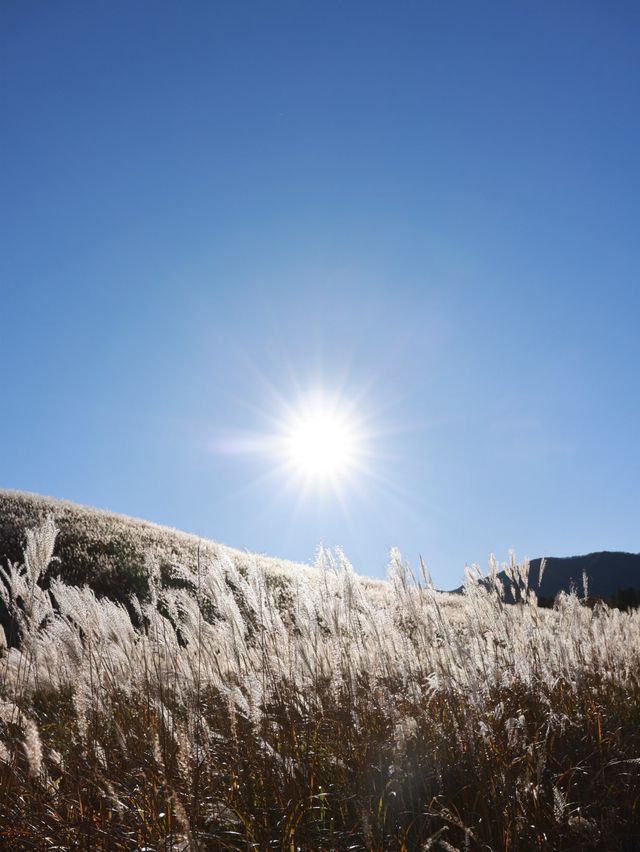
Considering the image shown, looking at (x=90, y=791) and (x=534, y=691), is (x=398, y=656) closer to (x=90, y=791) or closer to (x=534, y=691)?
(x=534, y=691)

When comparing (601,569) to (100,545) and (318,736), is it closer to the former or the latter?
(100,545)

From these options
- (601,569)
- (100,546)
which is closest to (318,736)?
(100,546)

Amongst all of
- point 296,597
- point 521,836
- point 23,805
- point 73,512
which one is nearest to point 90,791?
point 23,805

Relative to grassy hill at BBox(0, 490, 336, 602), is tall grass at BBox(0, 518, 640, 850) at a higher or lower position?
lower

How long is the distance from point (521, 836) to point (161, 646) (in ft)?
7.41

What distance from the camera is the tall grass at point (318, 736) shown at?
2297mm

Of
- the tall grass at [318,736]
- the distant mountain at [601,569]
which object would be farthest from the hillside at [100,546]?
the distant mountain at [601,569]

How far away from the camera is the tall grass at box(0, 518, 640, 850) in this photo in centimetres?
230

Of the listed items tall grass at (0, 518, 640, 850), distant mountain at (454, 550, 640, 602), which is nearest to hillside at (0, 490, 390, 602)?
tall grass at (0, 518, 640, 850)

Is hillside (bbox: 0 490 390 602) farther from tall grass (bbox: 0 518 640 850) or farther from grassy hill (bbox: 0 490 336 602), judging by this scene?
tall grass (bbox: 0 518 640 850)

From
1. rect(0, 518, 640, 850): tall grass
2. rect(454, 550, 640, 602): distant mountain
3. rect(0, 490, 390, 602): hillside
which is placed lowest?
rect(0, 518, 640, 850): tall grass

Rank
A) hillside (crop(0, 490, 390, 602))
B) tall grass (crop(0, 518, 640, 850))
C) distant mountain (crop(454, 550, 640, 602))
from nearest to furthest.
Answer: tall grass (crop(0, 518, 640, 850))
hillside (crop(0, 490, 390, 602))
distant mountain (crop(454, 550, 640, 602))

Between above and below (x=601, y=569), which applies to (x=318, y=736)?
below

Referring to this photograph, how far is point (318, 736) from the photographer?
336cm
